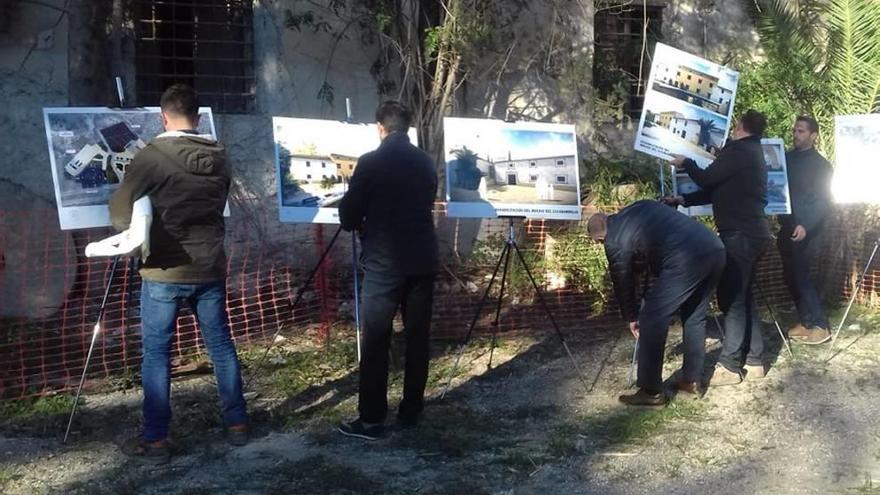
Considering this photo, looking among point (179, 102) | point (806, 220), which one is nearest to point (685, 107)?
point (806, 220)

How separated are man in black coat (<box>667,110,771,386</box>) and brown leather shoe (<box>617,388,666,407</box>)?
62cm

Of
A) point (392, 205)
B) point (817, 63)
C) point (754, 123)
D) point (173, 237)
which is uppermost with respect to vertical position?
point (817, 63)

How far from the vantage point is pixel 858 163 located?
7.77 m

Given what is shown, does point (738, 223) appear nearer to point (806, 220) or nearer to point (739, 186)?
point (739, 186)

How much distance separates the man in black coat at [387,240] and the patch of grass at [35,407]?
1.88 m

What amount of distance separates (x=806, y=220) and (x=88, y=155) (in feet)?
18.0

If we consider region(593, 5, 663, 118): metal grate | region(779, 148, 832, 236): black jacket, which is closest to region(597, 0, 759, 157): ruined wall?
region(593, 5, 663, 118): metal grate

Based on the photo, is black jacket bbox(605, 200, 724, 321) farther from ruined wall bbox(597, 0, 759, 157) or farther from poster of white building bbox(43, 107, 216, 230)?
ruined wall bbox(597, 0, 759, 157)

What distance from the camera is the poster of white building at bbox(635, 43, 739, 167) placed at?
23.1ft

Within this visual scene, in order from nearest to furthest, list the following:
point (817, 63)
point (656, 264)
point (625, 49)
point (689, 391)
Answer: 1. point (656, 264)
2. point (689, 391)
3. point (817, 63)
4. point (625, 49)

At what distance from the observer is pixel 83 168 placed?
19.1 ft

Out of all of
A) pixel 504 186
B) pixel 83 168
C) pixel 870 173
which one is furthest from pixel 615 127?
pixel 83 168

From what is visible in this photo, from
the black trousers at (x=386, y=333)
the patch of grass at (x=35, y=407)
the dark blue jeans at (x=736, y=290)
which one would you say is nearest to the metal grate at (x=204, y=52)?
the patch of grass at (x=35, y=407)

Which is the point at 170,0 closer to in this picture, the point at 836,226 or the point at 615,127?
the point at 615,127
